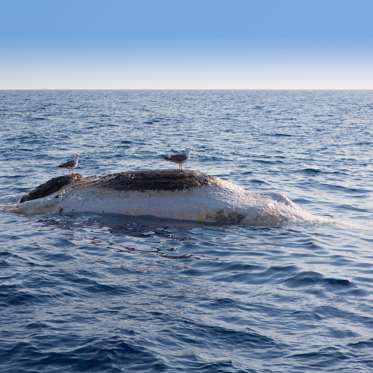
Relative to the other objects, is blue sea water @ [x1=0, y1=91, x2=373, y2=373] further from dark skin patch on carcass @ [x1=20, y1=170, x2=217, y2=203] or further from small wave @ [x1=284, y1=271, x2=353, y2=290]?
dark skin patch on carcass @ [x1=20, y1=170, x2=217, y2=203]

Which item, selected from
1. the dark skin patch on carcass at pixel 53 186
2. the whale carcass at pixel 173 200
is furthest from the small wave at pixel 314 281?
the dark skin patch on carcass at pixel 53 186

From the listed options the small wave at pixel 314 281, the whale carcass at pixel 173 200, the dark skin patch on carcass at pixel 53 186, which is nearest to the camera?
the small wave at pixel 314 281

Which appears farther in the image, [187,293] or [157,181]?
[157,181]

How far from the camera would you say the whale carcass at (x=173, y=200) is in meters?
16.3

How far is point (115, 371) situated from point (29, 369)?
3.51 ft

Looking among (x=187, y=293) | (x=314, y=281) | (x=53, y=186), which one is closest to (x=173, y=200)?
(x=53, y=186)

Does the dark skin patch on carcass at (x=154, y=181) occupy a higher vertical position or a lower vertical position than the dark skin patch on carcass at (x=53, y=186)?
higher

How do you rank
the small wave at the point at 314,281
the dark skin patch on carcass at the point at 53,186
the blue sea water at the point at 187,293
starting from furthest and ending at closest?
the dark skin patch on carcass at the point at 53,186, the small wave at the point at 314,281, the blue sea water at the point at 187,293

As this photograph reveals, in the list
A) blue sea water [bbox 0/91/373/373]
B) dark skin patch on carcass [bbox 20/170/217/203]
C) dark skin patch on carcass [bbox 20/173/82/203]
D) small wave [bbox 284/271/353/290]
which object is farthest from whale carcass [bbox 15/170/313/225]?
small wave [bbox 284/271/353/290]

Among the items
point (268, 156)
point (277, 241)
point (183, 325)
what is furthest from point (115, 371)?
point (268, 156)

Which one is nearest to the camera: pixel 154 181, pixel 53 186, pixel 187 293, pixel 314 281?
pixel 187 293

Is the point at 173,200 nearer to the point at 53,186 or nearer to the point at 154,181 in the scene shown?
the point at 154,181

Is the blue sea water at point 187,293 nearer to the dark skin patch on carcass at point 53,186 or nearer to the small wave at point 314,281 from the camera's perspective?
the small wave at point 314,281

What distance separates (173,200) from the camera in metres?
16.4
